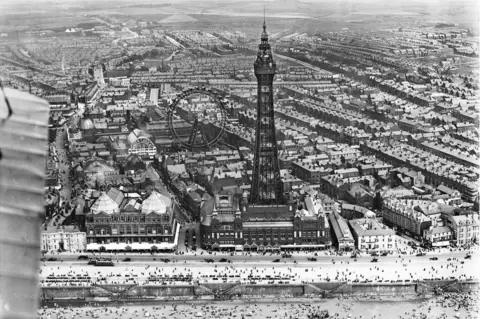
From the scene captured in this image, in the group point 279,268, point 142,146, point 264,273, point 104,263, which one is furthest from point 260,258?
point 142,146

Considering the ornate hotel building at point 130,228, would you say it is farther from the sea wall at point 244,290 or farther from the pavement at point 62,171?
the sea wall at point 244,290

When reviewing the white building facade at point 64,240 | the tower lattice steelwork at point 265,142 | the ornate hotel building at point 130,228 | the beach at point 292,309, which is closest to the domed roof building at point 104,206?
the ornate hotel building at point 130,228

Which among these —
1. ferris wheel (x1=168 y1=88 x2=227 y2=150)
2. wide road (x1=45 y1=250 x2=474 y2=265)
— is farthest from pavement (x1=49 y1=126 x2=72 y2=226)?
ferris wheel (x1=168 y1=88 x2=227 y2=150)

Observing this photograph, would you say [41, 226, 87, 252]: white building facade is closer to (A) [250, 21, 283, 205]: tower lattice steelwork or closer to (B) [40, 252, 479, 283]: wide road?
(B) [40, 252, 479, 283]: wide road

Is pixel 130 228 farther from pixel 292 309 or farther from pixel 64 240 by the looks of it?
pixel 292 309

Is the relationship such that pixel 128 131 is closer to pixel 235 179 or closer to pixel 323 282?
pixel 235 179
